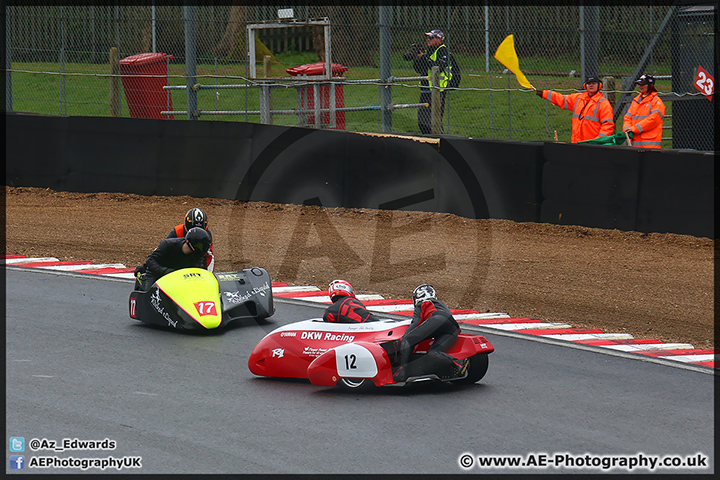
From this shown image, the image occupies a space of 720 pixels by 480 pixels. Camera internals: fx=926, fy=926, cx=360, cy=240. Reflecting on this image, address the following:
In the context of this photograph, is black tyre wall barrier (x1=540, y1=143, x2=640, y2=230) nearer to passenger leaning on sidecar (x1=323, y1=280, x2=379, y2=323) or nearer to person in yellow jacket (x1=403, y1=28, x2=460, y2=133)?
person in yellow jacket (x1=403, y1=28, x2=460, y2=133)

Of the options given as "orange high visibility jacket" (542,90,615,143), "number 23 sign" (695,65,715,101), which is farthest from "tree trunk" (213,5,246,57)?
"number 23 sign" (695,65,715,101)

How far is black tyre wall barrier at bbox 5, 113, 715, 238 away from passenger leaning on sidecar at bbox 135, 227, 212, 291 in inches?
197

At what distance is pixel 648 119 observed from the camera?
13.2 metres

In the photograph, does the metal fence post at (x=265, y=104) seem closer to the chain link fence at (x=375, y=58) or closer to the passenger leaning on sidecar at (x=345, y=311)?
the chain link fence at (x=375, y=58)

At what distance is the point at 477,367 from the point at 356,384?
0.98 meters

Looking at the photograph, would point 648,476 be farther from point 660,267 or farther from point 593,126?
point 593,126

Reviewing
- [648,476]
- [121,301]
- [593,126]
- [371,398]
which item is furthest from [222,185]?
[648,476]

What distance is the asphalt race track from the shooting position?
5.87 m

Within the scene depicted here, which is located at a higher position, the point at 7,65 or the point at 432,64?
the point at 7,65

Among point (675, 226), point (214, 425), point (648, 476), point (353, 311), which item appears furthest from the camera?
point (675, 226)

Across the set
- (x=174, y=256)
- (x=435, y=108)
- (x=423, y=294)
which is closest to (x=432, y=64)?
(x=435, y=108)

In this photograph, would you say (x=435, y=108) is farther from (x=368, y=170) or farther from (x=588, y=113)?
(x=588, y=113)

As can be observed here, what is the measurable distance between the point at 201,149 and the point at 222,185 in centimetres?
67

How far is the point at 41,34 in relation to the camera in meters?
17.5
